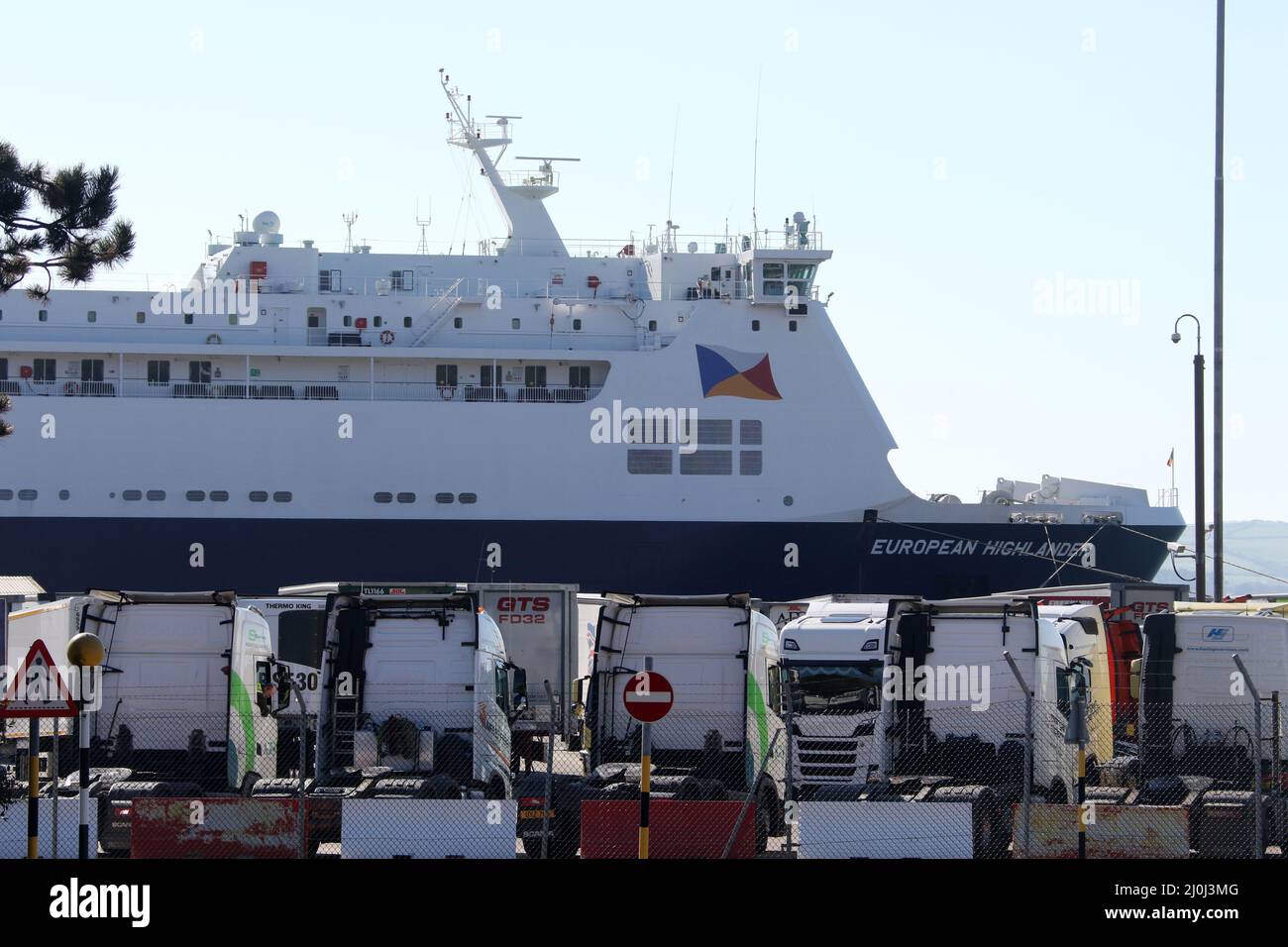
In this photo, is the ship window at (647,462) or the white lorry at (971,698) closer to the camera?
the white lorry at (971,698)

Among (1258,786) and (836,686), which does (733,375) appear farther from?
(1258,786)

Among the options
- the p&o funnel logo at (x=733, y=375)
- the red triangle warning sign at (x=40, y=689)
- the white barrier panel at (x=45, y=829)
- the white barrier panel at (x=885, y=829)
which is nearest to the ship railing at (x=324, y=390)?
the p&o funnel logo at (x=733, y=375)

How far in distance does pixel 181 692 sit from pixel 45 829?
263cm

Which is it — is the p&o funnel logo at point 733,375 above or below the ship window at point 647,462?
above

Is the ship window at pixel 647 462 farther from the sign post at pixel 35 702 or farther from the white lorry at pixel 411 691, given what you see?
the sign post at pixel 35 702

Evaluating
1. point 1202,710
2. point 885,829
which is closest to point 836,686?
point 885,829

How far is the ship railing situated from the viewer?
3294 cm

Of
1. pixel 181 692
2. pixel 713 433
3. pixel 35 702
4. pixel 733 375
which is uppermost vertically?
pixel 733 375

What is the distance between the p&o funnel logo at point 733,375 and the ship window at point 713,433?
1.83ft

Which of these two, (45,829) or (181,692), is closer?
(45,829)

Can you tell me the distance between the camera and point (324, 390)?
33281mm

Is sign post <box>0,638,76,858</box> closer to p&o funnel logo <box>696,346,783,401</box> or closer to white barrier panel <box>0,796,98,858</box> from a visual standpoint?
white barrier panel <box>0,796,98,858</box>

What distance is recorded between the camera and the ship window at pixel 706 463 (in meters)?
33.1

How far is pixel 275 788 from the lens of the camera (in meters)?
12.8
